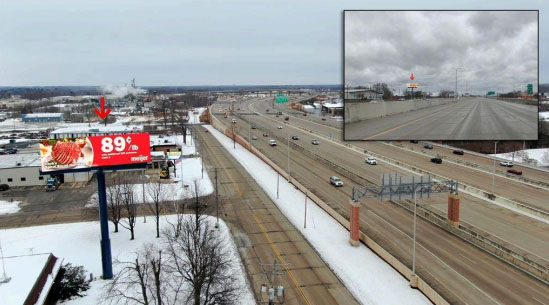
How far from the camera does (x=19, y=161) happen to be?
55.6m

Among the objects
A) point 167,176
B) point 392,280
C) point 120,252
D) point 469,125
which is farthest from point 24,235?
point 469,125

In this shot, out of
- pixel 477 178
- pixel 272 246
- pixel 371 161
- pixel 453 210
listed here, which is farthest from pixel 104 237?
pixel 477 178

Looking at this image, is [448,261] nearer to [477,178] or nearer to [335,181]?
[335,181]

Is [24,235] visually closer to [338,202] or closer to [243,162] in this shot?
[338,202]

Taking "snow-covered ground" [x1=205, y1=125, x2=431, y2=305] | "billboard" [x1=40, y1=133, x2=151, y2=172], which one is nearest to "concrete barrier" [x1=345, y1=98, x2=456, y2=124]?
"snow-covered ground" [x1=205, y1=125, x2=431, y2=305]

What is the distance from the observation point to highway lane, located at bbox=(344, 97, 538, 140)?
1559 centimetres

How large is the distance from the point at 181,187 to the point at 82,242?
1685 cm

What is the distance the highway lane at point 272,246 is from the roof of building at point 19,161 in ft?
78.7

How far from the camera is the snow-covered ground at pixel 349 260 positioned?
75.5ft

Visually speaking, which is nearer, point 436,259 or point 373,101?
point 373,101

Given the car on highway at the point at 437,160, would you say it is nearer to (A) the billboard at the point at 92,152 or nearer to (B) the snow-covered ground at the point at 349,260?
(B) the snow-covered ground at the point at 349,260

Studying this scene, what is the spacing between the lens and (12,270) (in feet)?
78.9

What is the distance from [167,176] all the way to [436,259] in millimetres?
34746

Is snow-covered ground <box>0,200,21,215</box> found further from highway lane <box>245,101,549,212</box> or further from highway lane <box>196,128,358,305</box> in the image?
highway lane <box>245,101,549,212</box>
